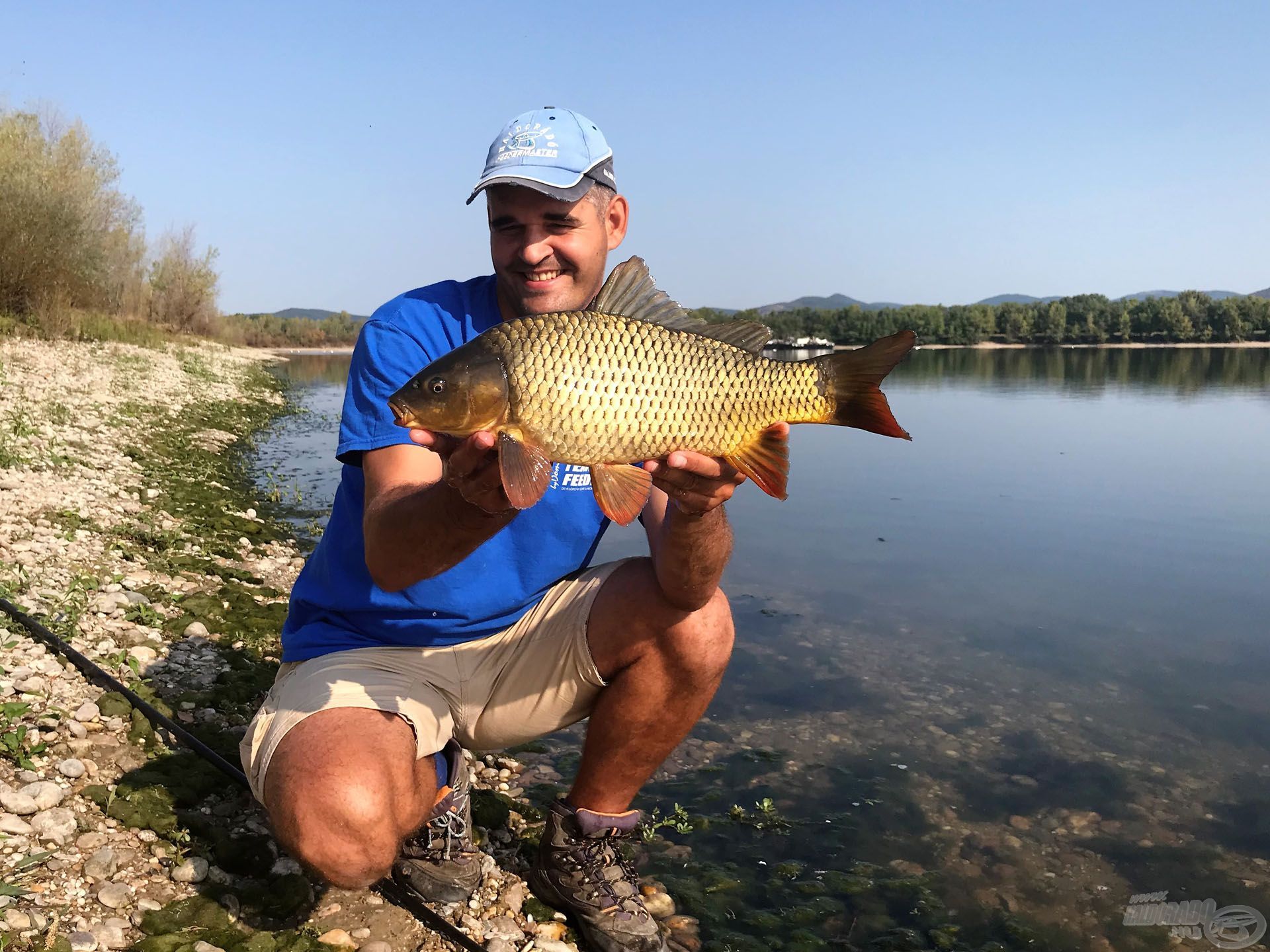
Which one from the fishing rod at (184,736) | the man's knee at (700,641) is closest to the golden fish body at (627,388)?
the man's knee at (700,641)

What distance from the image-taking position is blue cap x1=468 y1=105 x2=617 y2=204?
2691 millimetres

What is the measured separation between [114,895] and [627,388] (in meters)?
1.74

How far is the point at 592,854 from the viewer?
9.01 ft

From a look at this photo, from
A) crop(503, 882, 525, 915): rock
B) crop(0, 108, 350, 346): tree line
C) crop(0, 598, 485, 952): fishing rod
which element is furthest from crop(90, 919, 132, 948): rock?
crop(0, 108, 350, 346): tree line

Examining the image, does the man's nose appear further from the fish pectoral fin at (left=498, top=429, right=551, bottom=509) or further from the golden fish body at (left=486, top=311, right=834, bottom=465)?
the fish pectoral fin at (left=498, top=429, right=551, bottom=509)

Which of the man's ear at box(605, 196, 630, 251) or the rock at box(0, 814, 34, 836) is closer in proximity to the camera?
the rock at box(0, 814, 34, 836)

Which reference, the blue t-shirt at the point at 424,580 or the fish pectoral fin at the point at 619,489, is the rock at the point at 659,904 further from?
the fish pectoral fin at the point at 619,489

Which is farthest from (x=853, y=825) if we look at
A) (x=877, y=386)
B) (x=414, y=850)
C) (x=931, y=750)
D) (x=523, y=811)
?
(x=877, y=386)

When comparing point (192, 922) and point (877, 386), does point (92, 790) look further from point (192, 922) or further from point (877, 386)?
point (877, 386)

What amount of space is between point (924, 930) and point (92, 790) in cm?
254

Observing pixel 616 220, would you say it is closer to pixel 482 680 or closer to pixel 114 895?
pixel 482 680

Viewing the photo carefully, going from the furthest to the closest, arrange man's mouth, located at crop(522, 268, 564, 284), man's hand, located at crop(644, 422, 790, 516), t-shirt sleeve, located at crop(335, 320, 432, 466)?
man's mouth, located at crop(522, 268, 564, 284) → t-shirt sleeve, located at crop(335, 320, 432, 466) → man's hand, located at crop(644, 422, 790, 516)

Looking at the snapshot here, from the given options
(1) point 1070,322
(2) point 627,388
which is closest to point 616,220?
(2) point 627,388

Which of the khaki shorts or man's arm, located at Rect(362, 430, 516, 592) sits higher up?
man's arm, located at Rect(362, 430, 516, 592)
